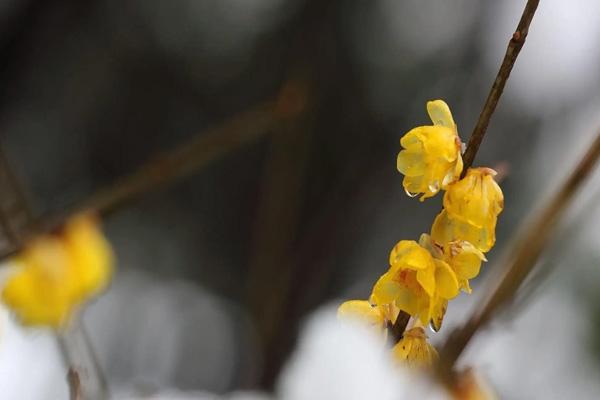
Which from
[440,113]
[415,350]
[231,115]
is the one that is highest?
[231,115]

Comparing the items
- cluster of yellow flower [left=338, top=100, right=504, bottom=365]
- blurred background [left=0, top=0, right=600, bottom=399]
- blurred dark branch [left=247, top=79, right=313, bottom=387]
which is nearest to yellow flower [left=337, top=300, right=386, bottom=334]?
cluster of yellow flower [left=338, top=100, right=504, bottom=365]

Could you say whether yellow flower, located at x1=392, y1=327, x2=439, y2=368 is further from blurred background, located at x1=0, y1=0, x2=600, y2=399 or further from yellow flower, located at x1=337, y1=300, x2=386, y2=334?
blurred background, located at x1=0, y1=0, x2=600, y2=399

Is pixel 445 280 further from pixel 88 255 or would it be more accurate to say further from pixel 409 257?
pixel 88 255

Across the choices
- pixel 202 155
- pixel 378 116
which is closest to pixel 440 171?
pixel 202 155

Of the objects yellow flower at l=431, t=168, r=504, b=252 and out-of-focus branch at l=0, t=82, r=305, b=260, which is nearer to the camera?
out-of-focus branch at l=0, t=82, r=305, b=260

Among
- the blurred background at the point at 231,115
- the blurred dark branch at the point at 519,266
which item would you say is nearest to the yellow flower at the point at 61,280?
the blurred dark branch at the point at 519,266

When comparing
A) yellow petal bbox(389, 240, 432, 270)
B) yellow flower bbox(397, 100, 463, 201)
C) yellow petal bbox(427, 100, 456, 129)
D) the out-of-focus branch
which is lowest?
yellow petal bbox(389, 240, 432, 270)

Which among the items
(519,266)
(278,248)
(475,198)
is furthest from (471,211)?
(278,248)

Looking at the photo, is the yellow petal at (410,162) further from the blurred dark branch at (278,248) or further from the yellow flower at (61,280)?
the blurred dark branch at (278,248)
